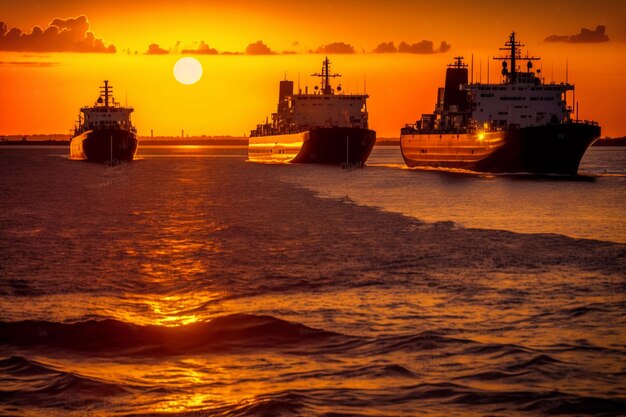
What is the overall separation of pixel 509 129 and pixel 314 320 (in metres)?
73.0

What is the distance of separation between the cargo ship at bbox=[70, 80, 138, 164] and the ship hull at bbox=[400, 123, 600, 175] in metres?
59.6

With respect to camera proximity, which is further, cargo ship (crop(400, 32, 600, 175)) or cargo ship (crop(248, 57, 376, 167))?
cargo ship (crop(248, 57, 376, 167))

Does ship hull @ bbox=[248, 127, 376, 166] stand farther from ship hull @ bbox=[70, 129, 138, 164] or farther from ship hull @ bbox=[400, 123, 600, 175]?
ship hull @ bbox=[70, 129, 138, 164]

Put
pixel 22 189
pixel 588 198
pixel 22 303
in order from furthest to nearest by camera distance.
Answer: pixel 22 189, pixel 588 198, pixel 22 303

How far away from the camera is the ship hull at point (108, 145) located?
145625mm

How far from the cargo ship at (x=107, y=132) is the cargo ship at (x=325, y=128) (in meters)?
23.3

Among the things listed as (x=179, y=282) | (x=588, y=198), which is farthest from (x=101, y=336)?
(x=588, y=198)

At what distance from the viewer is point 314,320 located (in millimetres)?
17828

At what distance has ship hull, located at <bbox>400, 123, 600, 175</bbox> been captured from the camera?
8525 cm

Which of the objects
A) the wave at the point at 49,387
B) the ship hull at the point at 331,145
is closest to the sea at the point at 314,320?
the wave at the point at 49,387

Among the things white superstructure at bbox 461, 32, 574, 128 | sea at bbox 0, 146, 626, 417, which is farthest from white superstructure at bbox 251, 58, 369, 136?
sea at bbox 0, 146, 626, 417

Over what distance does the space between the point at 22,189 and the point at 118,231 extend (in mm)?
43497

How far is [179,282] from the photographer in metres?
23.7

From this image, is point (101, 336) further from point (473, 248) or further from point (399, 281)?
point (473, 248)
